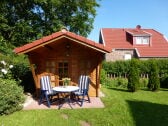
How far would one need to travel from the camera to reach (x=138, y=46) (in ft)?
125

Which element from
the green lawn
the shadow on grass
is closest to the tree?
the shadow on grass

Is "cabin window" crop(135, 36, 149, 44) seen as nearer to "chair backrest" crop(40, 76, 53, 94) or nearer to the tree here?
the tree

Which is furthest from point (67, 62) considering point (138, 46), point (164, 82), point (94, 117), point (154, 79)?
point (138, 46)

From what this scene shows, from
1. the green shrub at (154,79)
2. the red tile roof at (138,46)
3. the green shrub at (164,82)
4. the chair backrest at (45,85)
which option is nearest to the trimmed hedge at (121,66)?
the green shrub at (164,82)

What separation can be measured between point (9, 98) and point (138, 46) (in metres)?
29.6

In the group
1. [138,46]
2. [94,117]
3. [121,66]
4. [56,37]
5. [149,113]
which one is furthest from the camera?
[138,46]

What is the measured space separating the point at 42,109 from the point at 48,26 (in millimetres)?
16741

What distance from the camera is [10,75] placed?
13914 mm

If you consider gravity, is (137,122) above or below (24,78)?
below

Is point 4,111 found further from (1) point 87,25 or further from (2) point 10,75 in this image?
(1) point 87,25

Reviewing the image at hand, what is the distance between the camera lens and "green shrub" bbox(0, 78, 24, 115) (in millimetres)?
10425

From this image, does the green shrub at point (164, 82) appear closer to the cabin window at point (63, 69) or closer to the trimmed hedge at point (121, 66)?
the trimmed hedge at point (121, 66)

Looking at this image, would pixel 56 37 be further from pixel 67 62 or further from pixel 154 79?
pixel 154 79

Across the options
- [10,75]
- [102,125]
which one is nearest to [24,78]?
[10,75]
